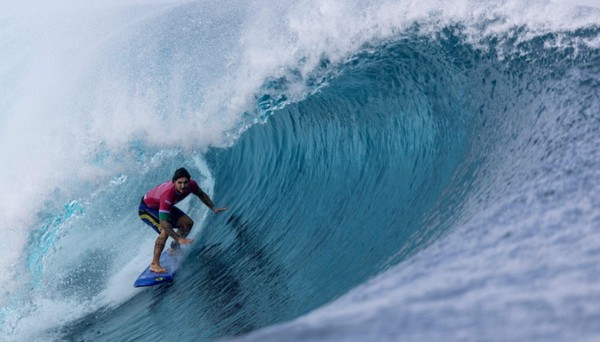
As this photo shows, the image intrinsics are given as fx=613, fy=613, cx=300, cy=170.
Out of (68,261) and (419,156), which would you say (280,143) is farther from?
(68,261)

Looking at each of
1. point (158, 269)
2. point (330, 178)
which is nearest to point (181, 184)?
point (158, 269)

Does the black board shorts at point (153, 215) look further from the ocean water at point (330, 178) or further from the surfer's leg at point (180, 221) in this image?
the ocean water at point (330, 178)

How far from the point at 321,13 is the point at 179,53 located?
147 inches

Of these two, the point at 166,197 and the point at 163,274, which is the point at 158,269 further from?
the point at 166,197

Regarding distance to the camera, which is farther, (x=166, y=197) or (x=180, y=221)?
(x=180, y=221)

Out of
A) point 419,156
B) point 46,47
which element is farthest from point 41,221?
point 46,47

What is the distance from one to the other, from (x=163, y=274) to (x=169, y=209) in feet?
2.40

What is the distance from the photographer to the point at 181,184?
5758 mm

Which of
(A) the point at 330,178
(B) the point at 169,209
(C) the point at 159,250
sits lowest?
(A) the point at 330,178

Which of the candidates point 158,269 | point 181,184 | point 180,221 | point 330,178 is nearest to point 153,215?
point 180,221

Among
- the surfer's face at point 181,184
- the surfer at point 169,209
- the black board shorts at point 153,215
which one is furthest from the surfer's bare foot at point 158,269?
the surfer's face at point 181,184

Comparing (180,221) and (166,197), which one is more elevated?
(166,197)

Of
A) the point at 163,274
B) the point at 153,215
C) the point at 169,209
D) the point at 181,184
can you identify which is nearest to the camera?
the point at 181,184

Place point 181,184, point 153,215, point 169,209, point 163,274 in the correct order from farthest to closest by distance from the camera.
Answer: point 153,215
point 163,274
point 169,209
point 181,184
